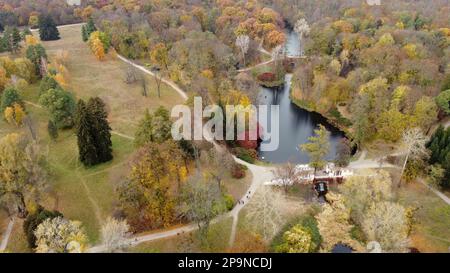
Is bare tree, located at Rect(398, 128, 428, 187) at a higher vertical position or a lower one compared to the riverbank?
higher

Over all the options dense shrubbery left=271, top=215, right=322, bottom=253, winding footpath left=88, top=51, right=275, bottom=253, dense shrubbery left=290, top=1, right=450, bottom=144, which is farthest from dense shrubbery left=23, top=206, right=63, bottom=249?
dense shrubbery left=290, top=1, right=450, bottom=144

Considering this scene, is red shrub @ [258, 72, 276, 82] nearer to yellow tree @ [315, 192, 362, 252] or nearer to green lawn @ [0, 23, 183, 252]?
green lawn @ [0, 23, 183, 252]

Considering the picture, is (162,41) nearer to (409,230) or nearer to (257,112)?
(257,112)

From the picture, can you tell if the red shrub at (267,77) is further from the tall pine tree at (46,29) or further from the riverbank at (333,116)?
the tall pine tree at (46,29)

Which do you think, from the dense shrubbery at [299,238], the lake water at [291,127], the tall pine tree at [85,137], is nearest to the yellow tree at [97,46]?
the lake water at [291,127]

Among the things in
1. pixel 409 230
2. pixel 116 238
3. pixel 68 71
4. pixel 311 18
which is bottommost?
pixel 409 230

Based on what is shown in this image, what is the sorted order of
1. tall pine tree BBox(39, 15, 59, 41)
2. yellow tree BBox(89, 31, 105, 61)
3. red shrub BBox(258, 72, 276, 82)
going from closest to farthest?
red shrub BBox(258, 72, 276, 82), yellow tree BBox(89, 31, 105, 61), tall pine tree BBox(39, 15, 59, 41)
